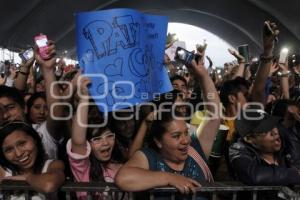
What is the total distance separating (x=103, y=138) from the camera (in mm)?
3207

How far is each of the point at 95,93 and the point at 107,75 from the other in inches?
7.5

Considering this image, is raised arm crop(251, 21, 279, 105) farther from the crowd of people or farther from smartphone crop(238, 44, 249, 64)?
smartphone crop(238, 44, 249, 64)

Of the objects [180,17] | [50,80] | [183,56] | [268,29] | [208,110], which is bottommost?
[208,110]

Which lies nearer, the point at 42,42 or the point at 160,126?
the point at 160,126

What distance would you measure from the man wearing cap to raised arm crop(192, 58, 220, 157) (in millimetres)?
168

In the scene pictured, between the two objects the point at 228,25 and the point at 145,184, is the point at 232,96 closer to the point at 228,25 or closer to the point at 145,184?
the point at 145,184

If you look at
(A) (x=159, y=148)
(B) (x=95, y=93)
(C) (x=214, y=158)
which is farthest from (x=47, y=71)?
(C) (x=214, y=158)

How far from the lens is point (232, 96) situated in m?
4.53

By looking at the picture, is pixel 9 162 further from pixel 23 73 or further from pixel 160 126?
pixel 23 73

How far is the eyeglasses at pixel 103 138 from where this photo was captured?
10.4 ft

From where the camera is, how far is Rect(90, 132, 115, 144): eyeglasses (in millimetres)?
3183

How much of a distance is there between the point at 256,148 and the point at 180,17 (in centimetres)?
5333

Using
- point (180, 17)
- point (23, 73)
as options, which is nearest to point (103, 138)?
point (23, 73)

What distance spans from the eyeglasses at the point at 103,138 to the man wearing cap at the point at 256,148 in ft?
2.75
